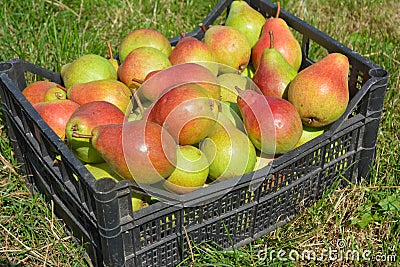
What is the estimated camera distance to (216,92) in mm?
2047

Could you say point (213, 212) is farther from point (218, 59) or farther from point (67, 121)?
point (218, 59)

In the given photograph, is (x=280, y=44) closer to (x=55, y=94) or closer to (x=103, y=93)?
(x=103, y=93)

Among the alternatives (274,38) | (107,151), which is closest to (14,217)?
(107,151)

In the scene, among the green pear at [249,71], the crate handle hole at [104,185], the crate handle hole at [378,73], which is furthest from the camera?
the green pear at [249,71]

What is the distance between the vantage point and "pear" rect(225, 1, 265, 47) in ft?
8.30

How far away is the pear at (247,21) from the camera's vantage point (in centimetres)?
253

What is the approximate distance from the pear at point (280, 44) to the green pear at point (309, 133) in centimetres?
35

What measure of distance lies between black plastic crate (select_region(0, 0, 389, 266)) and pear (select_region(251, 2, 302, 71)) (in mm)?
115

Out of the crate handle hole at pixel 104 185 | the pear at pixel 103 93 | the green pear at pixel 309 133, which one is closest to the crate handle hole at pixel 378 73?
the green pear at pixel 309 133

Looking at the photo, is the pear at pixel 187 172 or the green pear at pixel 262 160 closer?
the pear at pixel 187 172

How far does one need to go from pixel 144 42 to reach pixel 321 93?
0.74 metres

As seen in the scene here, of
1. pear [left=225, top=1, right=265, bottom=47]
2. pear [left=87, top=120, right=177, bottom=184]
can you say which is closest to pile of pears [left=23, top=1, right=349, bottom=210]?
pear [left=87, top=120, right=177, bottom=184]

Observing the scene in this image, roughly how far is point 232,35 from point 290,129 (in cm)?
58

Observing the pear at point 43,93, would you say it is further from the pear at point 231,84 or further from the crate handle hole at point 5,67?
the pear at point 231,84
